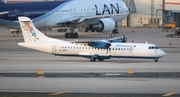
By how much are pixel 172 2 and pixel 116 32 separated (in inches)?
480

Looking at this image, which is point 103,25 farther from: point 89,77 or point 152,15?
point 89,77

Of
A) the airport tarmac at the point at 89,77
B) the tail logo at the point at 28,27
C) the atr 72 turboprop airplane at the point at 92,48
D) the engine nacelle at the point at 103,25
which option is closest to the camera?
the airport tarmac at the point at 89,77

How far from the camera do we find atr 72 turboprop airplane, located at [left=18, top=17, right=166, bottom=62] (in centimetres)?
3641

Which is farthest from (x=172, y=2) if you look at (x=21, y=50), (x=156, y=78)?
(x=156, y=78)

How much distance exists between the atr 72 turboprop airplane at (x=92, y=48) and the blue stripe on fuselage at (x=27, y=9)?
21.3 meters

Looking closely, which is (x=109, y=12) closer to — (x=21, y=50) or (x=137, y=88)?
(x=21, y=50)

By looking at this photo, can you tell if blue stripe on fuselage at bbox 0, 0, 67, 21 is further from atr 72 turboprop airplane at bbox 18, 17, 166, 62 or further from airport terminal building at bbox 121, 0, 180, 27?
airport terminal building at bbox 121, 0, 180, 27

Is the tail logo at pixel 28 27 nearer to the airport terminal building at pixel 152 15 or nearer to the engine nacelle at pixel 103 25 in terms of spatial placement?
the engine nacelle at pixel 103 25

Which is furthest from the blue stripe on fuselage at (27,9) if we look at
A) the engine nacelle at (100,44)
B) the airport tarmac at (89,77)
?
the engine nacelle at (100,44)

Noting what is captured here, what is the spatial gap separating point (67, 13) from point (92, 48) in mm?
26613

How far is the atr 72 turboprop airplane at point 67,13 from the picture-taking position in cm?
5975

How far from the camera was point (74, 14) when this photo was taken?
64000 mm

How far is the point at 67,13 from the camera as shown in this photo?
63.5 meters

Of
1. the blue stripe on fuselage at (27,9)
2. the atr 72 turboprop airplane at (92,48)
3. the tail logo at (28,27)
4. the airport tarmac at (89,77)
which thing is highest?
the blue stripe on fuselage at (27,9)
